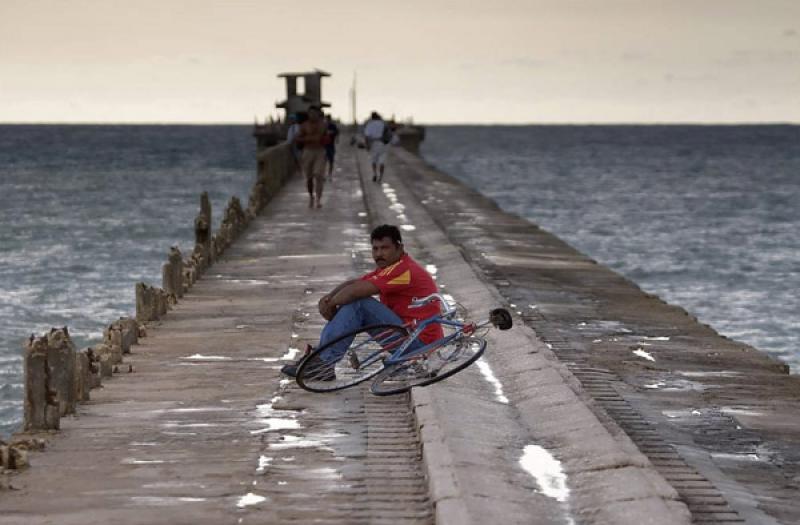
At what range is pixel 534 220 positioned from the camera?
73250mm

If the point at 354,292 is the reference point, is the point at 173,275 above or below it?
below

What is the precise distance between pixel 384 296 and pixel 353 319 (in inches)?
11.0

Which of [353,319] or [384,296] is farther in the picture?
[384,296]

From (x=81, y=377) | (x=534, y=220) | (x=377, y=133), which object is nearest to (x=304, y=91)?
(x=534, y=220)

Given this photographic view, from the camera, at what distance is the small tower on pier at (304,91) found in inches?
3720

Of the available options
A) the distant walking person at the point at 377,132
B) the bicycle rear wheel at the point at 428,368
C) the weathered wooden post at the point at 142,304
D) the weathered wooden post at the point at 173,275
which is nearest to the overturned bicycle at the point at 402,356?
the bicycle rear wheel at the point at 428,368

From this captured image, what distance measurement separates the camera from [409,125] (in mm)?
137000

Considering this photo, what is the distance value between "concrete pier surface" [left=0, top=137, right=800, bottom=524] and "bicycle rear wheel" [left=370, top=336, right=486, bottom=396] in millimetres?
123

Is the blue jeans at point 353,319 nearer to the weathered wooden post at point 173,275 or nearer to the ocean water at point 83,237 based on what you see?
the weathered wooden post at point 173,275

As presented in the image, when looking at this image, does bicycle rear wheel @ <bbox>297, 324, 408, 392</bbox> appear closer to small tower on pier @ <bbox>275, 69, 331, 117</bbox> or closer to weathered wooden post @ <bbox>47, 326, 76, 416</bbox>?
weathered wooden post @ <bbox>47, 326, 76, 416</bbox>

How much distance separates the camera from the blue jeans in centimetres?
1127

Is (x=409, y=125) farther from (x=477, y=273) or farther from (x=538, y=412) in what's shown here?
(x=538, y=412)

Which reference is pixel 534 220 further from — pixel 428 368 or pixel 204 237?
pixel 428 368

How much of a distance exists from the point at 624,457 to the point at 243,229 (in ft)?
66.1
